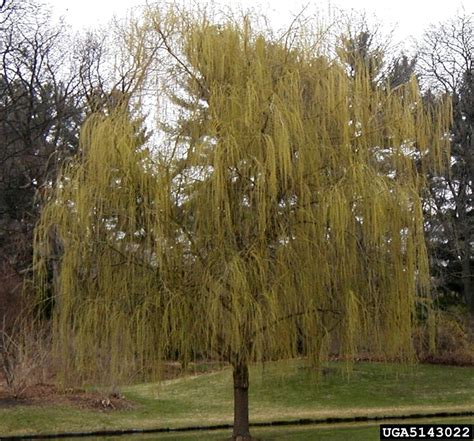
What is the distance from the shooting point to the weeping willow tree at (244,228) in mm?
9992

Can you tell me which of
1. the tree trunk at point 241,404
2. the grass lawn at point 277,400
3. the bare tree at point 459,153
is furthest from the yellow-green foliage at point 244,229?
the bare tree at point 459,153

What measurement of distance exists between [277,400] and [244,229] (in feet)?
37.4

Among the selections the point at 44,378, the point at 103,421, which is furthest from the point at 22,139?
the point at 103,421

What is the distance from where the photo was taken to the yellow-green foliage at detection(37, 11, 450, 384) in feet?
32.8

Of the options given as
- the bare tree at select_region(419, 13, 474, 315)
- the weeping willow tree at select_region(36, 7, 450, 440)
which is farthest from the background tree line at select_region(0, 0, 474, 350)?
the weeping willow tree at select_region(36, 7, 450, 440)

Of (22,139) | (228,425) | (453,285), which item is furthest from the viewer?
(453,285)

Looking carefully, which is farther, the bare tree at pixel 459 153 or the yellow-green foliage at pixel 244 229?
the bare tree at pixel 459 153

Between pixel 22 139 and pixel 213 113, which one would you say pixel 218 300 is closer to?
pixel 213 113

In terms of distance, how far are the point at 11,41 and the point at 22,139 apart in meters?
5.61

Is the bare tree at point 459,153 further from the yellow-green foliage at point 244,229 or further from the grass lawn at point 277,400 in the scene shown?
the yellow-green foliage at point 244,229

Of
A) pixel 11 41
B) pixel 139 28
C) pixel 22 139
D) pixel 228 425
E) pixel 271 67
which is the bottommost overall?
pixel 228 425

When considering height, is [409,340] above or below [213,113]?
below

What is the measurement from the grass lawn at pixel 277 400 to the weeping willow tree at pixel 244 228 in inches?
201

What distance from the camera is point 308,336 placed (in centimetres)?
1013
